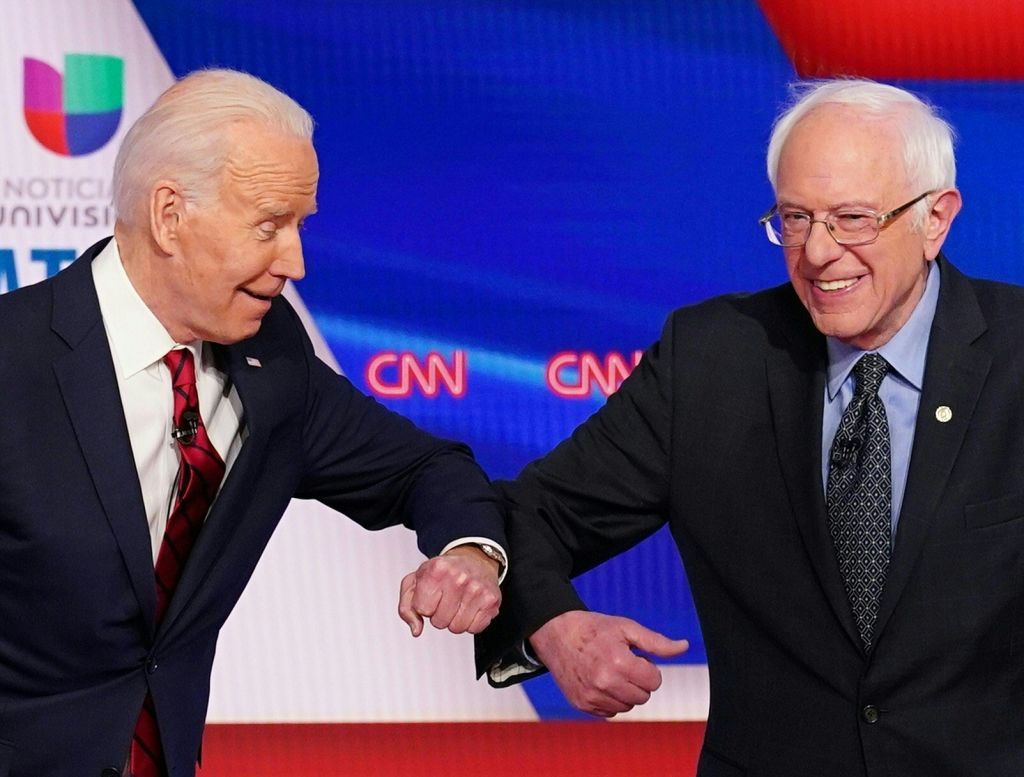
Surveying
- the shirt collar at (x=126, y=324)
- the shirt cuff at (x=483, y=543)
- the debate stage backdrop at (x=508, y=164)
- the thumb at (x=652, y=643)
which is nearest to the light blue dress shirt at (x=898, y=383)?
the thumb at (x=652, y=643)

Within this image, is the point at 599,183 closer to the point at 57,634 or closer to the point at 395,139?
the point at 395,139

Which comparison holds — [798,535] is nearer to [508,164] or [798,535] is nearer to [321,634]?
[508,164]

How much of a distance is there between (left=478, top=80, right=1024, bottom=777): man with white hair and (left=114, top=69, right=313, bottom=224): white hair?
24.1 inches

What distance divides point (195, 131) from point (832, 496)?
3.05ft

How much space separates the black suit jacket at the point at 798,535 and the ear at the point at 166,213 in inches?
23.5

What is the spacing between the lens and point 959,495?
197cm

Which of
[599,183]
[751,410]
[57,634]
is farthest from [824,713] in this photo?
[599,183]

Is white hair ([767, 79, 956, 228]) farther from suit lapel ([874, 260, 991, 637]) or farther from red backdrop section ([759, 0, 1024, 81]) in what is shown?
red backdrop section ([759, 0, 1024, 81])

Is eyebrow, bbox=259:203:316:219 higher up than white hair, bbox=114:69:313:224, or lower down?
lower down

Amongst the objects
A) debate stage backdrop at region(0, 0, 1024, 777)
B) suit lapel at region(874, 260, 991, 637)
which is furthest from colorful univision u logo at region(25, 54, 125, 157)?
suit lapel at region(874, 260, 991, 637)

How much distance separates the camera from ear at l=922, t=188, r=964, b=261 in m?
2.09

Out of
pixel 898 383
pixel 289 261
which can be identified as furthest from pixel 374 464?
pixel 898 383

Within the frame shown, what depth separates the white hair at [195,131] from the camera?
1.98 m

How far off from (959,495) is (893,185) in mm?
408
